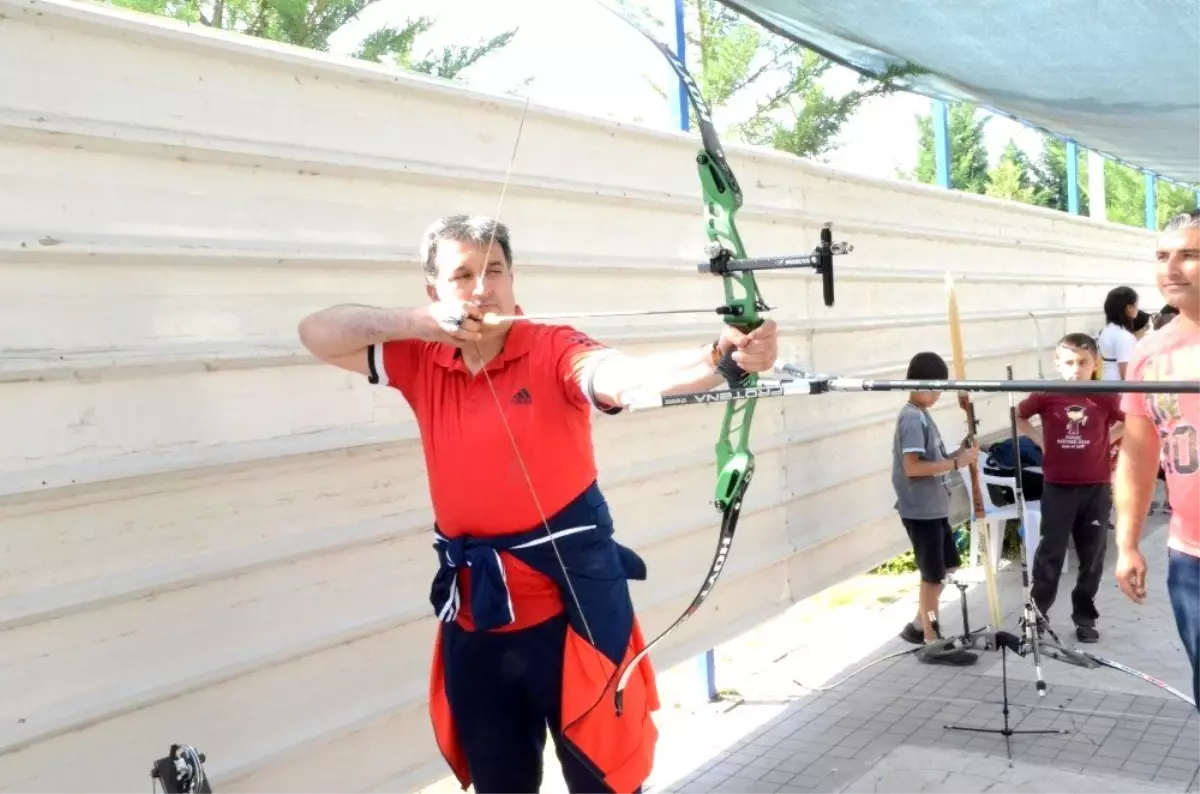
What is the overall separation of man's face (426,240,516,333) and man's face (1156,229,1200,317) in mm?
1497

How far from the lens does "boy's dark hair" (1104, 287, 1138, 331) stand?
6867 mm

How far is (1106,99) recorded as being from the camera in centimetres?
399

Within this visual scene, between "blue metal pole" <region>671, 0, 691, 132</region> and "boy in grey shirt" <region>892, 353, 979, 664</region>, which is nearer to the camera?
"blue metal pole" <region>671, 0, 691, 132</region>

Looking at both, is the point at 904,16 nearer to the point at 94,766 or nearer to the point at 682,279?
the point at 682,279

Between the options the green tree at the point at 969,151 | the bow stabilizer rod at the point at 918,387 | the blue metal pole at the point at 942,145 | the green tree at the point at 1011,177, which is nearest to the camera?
the bow stabilizer rod at the point at 918,387

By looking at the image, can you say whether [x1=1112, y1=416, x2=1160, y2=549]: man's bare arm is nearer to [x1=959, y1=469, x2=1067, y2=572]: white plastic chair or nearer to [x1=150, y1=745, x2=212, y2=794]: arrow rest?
[x1=150, y1=745, x2=212, y2=794]: arrow rest

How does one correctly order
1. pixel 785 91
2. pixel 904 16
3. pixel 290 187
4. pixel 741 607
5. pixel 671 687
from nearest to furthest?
pixel 290 187, pixel 904 16, pixel 741 607, pixel 671 687, pixel 785 91

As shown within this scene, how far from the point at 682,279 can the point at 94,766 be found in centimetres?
234

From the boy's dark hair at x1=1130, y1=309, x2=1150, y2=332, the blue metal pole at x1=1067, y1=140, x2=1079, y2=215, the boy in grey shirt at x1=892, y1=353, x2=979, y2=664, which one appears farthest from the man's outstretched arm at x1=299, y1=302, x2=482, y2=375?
the blue metal pole at x1=1067, y1=140, x2=1079, y2=215

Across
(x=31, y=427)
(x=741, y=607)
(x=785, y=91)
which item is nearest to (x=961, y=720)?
(x=741, y=607)

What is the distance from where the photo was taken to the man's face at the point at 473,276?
2.11 m

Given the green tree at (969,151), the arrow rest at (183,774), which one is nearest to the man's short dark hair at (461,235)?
the arrow rest at (183,774)

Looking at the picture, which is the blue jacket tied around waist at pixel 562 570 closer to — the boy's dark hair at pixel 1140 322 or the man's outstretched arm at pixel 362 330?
the man's outstretched arm at pixel 362 330

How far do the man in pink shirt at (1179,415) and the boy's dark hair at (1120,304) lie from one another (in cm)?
455
